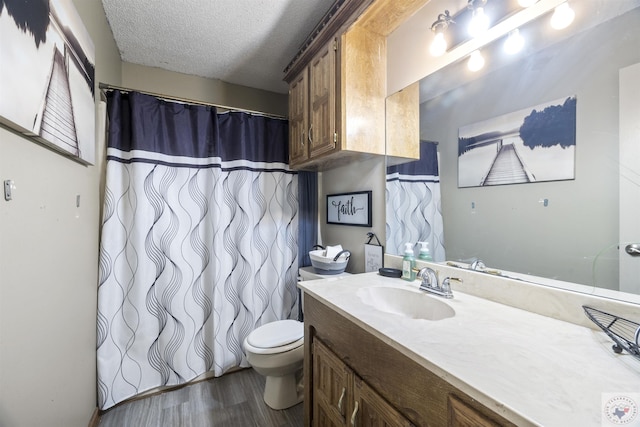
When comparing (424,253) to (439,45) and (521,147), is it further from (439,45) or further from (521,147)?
(439,45)

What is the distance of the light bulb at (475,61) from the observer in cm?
114

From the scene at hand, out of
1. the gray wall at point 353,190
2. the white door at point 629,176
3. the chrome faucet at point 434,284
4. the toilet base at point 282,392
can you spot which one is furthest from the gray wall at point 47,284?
the white door at point 629,176

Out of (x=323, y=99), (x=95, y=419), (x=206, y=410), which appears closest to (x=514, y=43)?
(x=323, y=99)

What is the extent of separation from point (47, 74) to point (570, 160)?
71.2 inches

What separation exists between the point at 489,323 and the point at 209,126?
2055mm

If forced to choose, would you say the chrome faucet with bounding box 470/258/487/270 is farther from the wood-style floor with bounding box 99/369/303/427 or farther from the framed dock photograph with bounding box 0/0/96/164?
the framed dock photograph with bounding box 0/0/96/164

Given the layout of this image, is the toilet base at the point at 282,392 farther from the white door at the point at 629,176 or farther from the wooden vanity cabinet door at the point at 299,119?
the white door at the point at 629,176

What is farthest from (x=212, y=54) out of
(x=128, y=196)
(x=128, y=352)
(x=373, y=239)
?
(x=128, y=352)

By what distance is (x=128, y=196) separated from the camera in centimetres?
172

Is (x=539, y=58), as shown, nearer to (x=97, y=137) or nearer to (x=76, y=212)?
(x=76, y=212)

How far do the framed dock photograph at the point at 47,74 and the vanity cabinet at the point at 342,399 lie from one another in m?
1.29

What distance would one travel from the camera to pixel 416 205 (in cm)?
150

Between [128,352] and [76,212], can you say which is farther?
[128,352]

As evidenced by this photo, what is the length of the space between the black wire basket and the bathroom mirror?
0.27 feet
